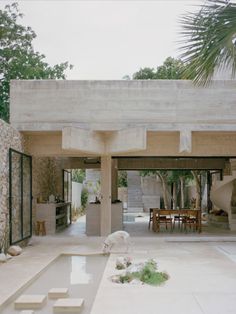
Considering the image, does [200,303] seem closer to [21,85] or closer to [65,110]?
[65,110]

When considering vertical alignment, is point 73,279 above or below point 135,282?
below

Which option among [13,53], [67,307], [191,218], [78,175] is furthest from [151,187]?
[67,307]

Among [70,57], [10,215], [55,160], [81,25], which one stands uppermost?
[70,57]

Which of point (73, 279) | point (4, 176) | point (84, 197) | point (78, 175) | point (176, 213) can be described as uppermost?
point (78, 175)

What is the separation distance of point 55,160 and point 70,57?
604 cm

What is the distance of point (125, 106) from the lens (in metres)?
13.0

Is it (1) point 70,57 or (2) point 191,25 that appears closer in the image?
(2) point 191,25

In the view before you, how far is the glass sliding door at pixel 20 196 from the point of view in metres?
11.8

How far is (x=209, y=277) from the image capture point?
819cm

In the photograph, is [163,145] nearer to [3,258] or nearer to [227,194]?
[227,194]

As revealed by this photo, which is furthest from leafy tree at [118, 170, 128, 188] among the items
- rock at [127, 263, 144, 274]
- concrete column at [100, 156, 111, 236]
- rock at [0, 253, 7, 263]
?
rock at [127, 263, 144, 274]

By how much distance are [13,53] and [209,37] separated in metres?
15.6

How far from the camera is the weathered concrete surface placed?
12984 mm

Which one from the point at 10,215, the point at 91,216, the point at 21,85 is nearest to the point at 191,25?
the point at 10,215
